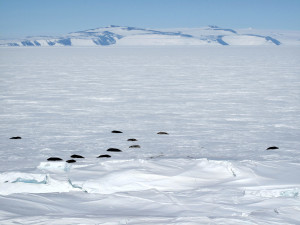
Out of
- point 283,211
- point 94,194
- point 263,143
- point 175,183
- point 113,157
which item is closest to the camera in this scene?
point 283,211

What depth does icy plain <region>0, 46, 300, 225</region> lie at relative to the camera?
4.33m

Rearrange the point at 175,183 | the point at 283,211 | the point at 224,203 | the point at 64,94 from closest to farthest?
the point at 283,211 < the point at 224,203 < the point at 175,183 < the point at 64,94

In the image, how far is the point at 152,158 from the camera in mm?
7051

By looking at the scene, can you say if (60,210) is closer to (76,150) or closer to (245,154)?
(76,150)

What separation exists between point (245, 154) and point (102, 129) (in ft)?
10.7

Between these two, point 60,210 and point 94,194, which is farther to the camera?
point 94,194

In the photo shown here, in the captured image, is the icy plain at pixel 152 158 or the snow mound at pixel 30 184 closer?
the icy plain at pixel 152 158

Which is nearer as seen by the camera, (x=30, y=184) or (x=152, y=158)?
(x=30, y=184)

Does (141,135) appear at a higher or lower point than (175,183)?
higher

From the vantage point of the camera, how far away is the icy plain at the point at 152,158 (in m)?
4.33

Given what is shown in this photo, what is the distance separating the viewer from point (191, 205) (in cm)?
452

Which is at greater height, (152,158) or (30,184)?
(152,158)

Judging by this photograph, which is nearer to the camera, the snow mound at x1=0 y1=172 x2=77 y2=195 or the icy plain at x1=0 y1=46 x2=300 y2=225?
the icy plain at x1=0 y1=46 x2=300 y2=225

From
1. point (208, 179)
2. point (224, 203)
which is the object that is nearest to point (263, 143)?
point (208, 179)
